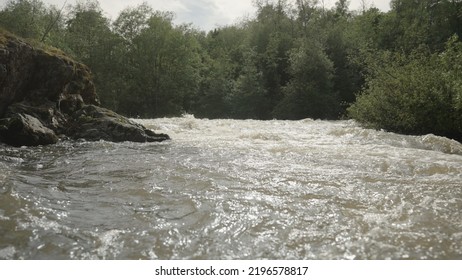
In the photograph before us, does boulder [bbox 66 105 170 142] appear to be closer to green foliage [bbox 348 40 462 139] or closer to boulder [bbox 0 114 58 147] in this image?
boulder [bbox 0 114 58 147]

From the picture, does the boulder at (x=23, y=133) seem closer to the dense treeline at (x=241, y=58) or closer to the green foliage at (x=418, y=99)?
the green foliage at (x=418, y=99)

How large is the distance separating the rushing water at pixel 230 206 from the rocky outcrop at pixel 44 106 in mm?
1908

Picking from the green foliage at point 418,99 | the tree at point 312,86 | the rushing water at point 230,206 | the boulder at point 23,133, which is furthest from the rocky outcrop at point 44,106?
the tree at point 312,86

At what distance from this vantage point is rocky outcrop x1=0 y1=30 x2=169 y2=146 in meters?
11.9

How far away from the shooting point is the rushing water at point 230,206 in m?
4.23

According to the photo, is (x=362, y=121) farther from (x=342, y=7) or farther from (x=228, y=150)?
(x=342, y=7)

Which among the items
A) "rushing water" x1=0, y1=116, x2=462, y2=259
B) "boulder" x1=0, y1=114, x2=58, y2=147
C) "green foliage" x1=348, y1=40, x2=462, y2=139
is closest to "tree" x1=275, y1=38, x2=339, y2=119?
"green foliage" x1=348, y1=40, x2=462, y2=139

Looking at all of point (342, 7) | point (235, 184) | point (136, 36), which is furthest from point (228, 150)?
point (342, 7)

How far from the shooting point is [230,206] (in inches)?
223

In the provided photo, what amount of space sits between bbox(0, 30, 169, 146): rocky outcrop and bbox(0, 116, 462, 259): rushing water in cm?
191

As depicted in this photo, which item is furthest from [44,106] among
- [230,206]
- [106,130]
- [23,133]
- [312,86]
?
[312,86]

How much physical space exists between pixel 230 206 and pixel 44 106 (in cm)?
1063

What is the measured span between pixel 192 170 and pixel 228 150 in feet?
9.84

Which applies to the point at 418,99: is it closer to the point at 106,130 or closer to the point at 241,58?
the point at 106,130
